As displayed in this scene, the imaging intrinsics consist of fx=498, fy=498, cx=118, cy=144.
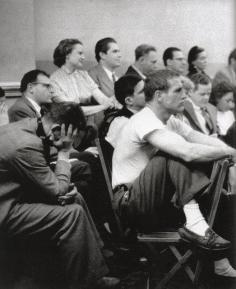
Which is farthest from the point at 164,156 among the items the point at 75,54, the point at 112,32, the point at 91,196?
the point at 112,32

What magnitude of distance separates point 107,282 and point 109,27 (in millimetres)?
3432

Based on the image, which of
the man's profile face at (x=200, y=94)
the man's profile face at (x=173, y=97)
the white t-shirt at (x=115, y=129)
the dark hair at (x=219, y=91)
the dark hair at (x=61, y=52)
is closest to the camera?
the man's profile face at (x=173, y=97)

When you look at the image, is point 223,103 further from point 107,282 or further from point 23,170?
point 23,170

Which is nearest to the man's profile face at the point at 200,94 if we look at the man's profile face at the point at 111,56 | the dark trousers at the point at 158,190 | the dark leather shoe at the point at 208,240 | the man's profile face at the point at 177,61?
the man's profile face at the point at 111,56

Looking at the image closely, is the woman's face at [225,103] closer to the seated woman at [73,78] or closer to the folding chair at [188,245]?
the seated woman at [73,78]

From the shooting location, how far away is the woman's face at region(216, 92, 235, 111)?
15.0 ft

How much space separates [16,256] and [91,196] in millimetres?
1072

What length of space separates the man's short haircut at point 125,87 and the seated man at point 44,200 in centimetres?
110

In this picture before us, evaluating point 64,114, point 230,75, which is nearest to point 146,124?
point 64,114

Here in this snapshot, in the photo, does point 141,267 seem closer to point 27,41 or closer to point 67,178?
point 67,178

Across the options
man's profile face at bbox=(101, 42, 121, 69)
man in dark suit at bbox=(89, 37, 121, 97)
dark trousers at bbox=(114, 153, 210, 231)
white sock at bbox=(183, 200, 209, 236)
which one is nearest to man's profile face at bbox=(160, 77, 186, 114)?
dark trousers at bbox=(114, 153, 210, 231)

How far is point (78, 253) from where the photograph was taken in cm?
243

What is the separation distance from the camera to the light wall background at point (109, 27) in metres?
4.21

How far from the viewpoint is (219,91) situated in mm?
4672
